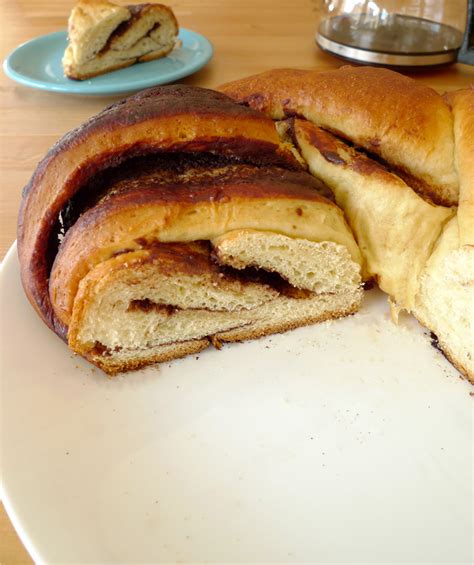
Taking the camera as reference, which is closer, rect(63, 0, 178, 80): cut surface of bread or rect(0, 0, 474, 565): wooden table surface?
rect(0, 0, 474, 565): wooden table surface

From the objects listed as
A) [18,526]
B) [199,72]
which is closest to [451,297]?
[18,526]

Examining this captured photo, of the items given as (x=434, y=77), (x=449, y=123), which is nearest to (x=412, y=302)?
(x=449, y=123)

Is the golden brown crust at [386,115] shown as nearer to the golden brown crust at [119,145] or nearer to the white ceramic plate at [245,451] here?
the golden brown crust at [119,145]

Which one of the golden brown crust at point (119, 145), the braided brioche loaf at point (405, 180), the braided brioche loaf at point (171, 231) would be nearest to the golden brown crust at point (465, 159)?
the braided brioche loaf at point (405, 180)

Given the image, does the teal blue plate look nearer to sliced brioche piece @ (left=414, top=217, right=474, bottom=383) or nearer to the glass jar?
the glass jar

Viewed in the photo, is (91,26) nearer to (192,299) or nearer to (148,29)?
(148,29)

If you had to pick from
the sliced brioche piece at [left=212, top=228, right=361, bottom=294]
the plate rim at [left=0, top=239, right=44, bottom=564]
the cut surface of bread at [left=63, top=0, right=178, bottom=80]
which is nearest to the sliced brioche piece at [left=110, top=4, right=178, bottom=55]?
the cut surface of bread at [left=63, top=0, right=178, bottom=80]

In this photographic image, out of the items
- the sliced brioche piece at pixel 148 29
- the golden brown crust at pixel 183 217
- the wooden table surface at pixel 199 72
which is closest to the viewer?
the golden brown crust at pixel 183 217

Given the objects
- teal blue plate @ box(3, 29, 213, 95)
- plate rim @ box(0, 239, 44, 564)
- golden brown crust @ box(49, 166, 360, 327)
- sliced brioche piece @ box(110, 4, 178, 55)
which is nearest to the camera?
plate rim @ box(0, 239, 44, 564)
